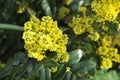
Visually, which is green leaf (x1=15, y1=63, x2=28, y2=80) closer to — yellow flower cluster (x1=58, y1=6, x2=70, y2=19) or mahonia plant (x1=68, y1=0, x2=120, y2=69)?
mahonia plant (x1=68, y1=0, x2=120, y2=69)

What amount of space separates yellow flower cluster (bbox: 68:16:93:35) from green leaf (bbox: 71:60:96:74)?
211 millimetres

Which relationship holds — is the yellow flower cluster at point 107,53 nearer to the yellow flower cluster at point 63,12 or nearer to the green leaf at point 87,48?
the green leaf at point 87,48

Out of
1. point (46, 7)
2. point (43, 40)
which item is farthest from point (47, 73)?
point (46, 7)

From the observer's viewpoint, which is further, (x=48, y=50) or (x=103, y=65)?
(x=103, y=65)

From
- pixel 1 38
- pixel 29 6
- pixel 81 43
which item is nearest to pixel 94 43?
pixel 81 43

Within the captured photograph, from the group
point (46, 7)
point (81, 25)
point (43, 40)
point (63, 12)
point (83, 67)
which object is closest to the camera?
point (43, 40)

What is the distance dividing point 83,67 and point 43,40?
0.25 m

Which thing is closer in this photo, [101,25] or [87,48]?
[101,25]

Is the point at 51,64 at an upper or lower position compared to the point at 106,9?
lower

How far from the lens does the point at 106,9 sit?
154 cm

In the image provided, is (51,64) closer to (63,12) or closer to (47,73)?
(47,73)

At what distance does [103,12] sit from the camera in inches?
61.4

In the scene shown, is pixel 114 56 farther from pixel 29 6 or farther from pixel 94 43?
pixel 29 6

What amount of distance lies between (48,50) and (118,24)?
35 cm
